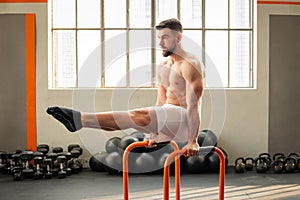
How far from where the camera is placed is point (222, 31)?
7469mm

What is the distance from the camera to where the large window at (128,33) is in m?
7.39

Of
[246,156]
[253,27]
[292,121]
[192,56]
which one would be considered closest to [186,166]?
[246,156]

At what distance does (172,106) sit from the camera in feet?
9.96

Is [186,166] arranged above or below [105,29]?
below

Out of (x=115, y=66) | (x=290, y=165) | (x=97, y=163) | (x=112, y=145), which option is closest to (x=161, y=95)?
(x=112, y=145)

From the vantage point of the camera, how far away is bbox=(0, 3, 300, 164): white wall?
725cm

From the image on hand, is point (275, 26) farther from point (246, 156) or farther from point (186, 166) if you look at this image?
point (186, 166)

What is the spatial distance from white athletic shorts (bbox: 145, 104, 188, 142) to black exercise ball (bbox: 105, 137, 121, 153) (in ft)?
11.8

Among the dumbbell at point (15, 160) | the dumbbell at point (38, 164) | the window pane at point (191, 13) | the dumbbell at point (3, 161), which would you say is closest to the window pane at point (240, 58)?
the window pane at point (191, 13)

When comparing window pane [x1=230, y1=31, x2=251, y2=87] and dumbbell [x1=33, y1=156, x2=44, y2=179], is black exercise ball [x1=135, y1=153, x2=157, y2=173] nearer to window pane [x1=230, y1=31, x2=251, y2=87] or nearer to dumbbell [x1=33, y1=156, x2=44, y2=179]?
dumbbell [x1=33, y1=156, x2=44, y2=179]

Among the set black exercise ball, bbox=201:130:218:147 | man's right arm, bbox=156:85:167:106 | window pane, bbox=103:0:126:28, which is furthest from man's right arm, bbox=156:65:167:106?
window pane, bbox=103:0:126:28

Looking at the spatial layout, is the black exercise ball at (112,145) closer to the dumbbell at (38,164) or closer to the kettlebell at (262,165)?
the dumbbell at (38,164)

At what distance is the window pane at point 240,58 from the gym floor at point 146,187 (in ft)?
4.80

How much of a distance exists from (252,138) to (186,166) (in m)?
1.32
